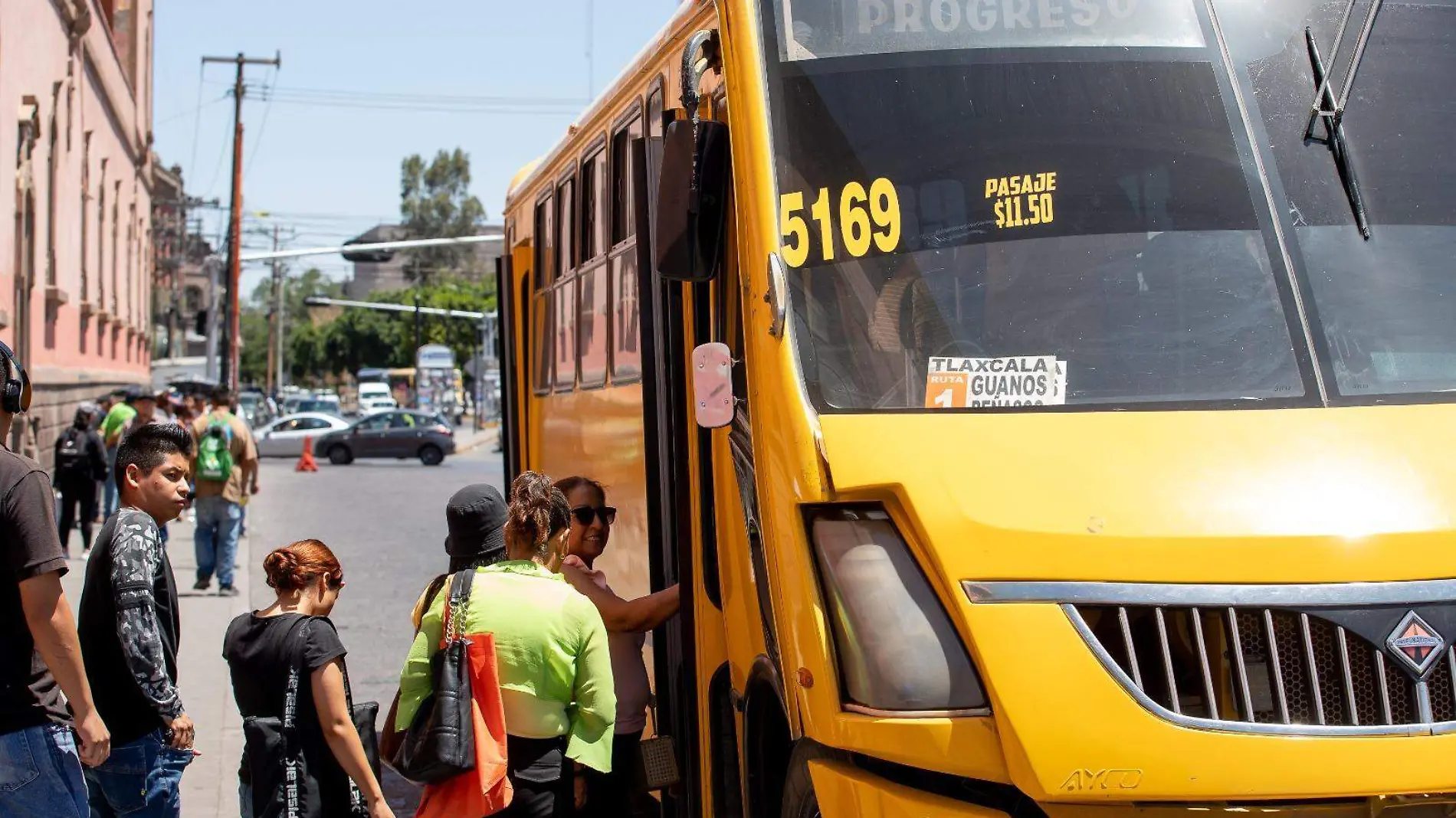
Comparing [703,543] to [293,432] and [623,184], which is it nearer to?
[623,184]

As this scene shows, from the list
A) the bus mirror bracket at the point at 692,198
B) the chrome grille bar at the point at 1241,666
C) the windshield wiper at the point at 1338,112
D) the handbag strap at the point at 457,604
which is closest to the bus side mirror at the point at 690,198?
the bus mirror bracket at the point at 692,198

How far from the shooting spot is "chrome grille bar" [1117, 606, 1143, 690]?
12.3 feet

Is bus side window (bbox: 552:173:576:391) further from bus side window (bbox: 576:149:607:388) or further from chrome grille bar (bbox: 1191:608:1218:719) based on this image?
chrome grille bar (bbox: 1191:608:1218:719)

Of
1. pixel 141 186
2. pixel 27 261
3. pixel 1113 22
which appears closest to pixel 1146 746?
pixel 1113 22

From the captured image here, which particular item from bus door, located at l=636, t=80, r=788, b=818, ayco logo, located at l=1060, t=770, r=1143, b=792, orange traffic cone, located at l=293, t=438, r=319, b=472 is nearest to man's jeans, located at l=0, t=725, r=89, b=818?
bus door, located at l=636, t=80, r=788, b=818

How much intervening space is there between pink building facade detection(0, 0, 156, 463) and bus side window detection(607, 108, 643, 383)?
11.3 meters

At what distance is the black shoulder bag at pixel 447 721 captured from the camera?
15.9 feet

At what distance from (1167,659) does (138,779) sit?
265 centimetres

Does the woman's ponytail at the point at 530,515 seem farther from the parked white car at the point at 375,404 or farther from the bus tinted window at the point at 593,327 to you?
the parked white car at the point at 375,404

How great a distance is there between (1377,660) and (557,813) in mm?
2483

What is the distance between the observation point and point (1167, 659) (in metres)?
3.73

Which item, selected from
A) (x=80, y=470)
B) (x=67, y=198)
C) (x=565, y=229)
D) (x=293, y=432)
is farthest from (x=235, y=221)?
(x=565, y=229)

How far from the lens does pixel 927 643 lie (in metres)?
3.88

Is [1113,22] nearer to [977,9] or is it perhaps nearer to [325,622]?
[977,9]
